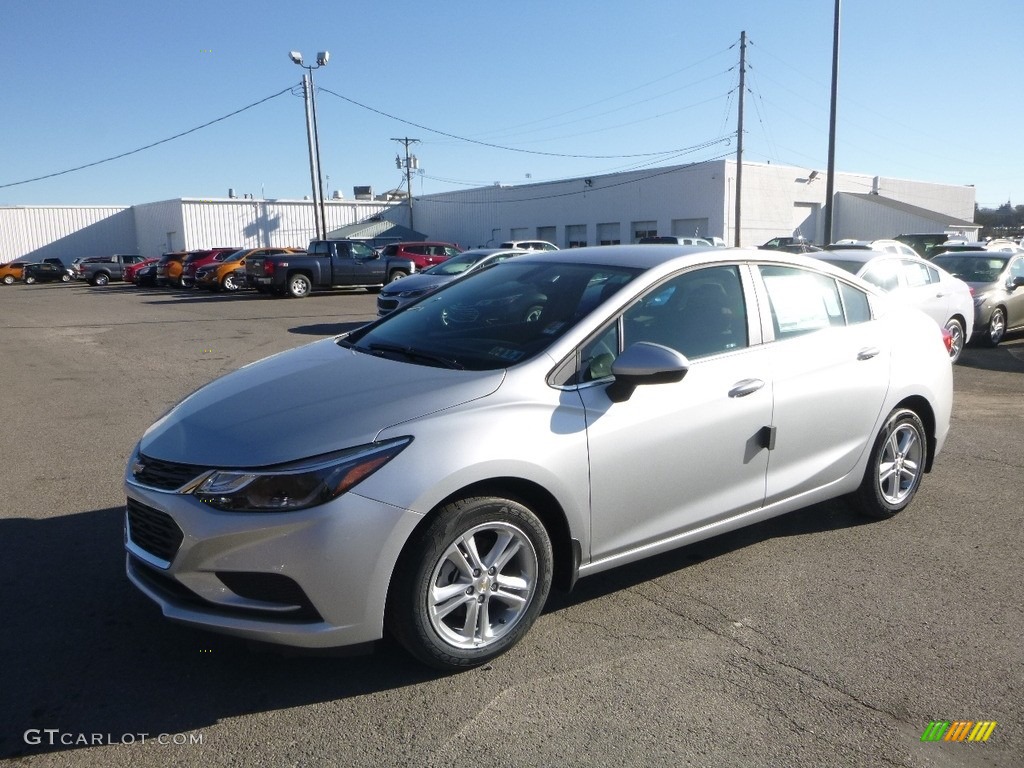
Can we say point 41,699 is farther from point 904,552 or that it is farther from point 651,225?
point 651,225

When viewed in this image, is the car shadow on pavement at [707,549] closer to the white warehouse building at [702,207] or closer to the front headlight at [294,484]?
the front headlight at [294,484]

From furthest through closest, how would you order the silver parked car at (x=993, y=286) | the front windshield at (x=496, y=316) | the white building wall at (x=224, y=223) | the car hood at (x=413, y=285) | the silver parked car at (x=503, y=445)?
1. the white building wall at (x=224, y=223)
2. the car hood at (x=413, y=285)
3. the silver parked car at (x=993, y=286)
4. the front windshield at (x=496, y=316)
5. the silver parked car at (x=503, y=445)

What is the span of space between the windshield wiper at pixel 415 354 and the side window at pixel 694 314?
2.62ft

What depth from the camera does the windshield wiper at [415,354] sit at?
11.8 feet

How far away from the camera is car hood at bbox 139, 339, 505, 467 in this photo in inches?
118

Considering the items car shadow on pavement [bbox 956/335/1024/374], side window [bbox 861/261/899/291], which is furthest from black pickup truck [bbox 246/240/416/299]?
side window [bbox 861/261/899/291]

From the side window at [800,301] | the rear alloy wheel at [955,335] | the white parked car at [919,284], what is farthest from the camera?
the rear alloy wheel at [955,335]

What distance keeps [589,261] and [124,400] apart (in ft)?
21.4

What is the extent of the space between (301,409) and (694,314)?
1.96m

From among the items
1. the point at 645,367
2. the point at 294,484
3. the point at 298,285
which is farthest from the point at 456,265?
the point at 294,484

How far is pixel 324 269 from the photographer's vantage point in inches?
1005

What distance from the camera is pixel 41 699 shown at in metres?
3.04

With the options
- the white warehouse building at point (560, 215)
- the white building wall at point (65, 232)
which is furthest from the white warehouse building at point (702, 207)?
the white building wall at point (65, 232)

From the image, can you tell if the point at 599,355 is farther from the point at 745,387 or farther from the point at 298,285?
the point at 298,285
